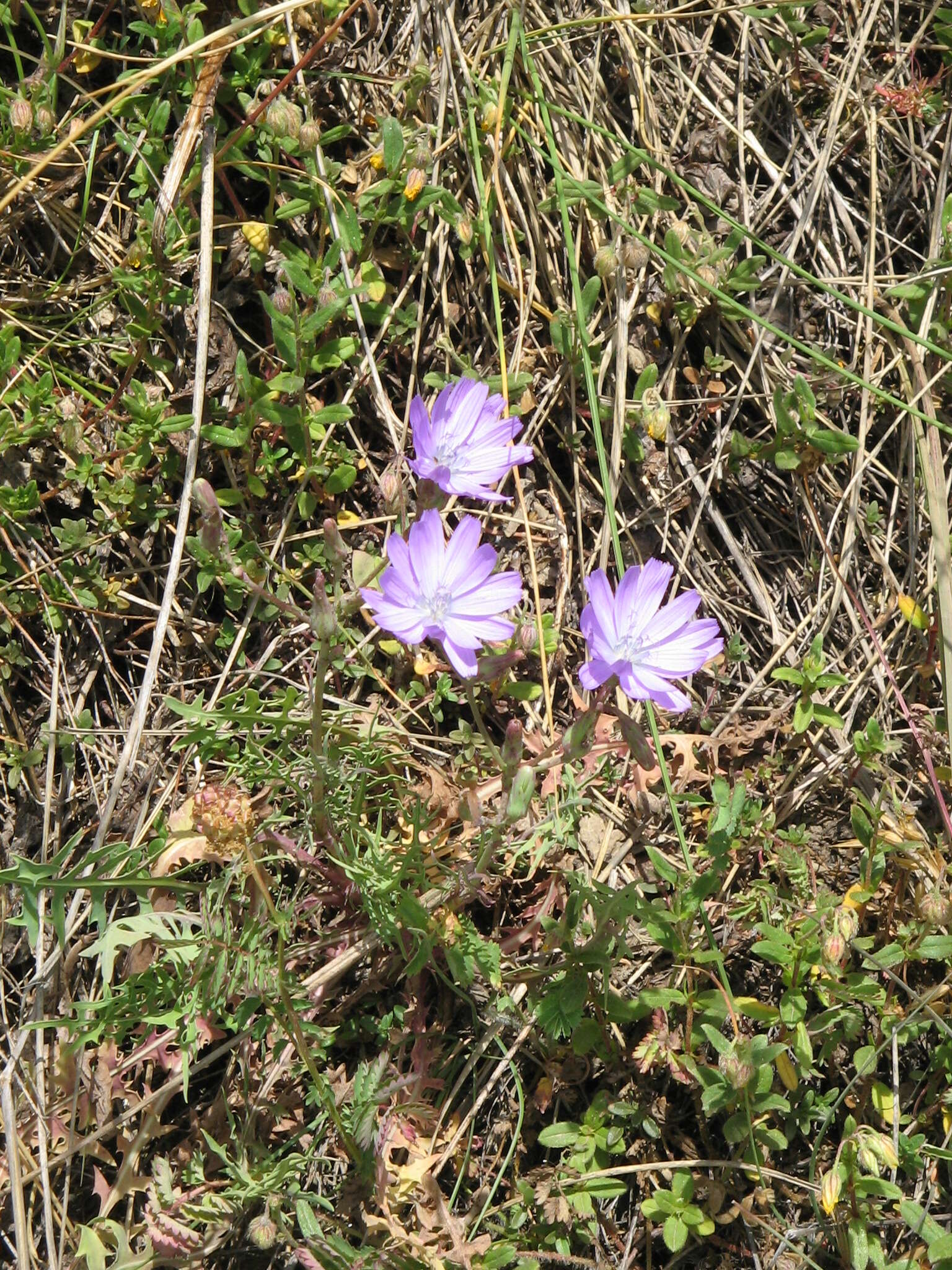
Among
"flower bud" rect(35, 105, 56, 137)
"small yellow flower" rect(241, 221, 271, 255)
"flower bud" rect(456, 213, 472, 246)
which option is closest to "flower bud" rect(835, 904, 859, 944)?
"flower bud" rect(456, 213, 472, 246)

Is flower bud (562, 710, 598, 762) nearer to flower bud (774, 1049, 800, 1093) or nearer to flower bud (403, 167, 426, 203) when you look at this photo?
flower bud (774, 1049, 800, 1093)

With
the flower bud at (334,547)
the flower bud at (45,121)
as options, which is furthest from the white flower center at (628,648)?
the flower bud at (45,121)

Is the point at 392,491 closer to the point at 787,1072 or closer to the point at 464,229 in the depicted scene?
the point at 464,229

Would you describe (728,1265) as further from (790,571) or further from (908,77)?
(908,77)

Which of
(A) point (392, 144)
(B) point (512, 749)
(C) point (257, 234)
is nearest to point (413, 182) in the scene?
(A) point (392, 144)

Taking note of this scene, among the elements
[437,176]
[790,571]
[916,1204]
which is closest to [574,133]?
[437,176]

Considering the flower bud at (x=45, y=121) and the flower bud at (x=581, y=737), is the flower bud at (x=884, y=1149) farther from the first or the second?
the flower bud at (x=45, y=121)
